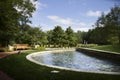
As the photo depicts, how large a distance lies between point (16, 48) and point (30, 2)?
11.1 metres

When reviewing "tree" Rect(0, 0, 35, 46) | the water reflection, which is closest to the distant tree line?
"tree" Rect(0, 0, 35, 46)

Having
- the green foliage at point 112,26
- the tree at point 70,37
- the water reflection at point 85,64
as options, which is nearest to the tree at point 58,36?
the tree at point 70,37

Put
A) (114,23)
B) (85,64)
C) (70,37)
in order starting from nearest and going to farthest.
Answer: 1. (85,64)
2. (114,23)
3. (70,37)

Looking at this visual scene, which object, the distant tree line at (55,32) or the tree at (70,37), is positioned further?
the tree at (70,37)

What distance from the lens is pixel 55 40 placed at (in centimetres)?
4809

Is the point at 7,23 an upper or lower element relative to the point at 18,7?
lower

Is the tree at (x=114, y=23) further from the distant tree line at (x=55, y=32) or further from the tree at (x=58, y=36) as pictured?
the tree at (x=58, y=36)

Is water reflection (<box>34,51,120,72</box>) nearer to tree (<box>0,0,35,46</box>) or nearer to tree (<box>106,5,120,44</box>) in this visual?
tree (<box>0,0,35,46</box>)

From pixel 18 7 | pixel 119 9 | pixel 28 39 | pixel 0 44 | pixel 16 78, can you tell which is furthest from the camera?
pixel 119 9

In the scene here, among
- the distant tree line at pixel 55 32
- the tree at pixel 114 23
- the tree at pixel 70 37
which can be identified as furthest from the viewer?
the tree at pixel 70 37

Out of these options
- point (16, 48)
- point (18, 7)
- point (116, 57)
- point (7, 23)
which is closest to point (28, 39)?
point (16, 48)

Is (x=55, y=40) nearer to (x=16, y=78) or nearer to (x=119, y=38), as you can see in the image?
(x=119, y=38)

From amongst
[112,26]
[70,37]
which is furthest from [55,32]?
[112,26]

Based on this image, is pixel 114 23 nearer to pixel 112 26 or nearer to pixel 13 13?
pixel 112 26
